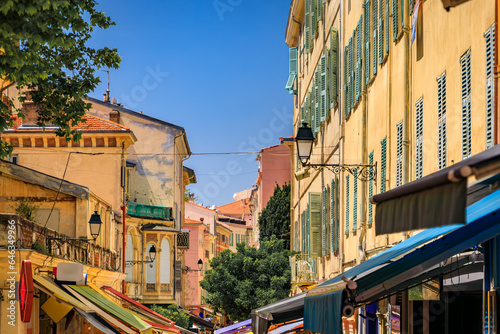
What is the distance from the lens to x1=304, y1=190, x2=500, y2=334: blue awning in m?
6.36

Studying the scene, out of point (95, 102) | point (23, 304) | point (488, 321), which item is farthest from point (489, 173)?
point (95, 102)

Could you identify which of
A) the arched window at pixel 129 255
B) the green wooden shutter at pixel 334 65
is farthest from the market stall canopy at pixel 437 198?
the arched window at pixel 129 255

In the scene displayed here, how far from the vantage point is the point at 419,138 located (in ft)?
38.0

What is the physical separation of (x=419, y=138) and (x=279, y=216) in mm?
39407

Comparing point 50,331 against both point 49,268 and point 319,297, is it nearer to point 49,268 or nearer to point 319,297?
point 49,268

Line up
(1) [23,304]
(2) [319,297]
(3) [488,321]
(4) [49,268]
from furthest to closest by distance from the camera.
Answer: (4) [49,268] < (1) [23,304] < (2) [319,297] < (3) [488,321]

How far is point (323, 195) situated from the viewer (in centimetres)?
2328

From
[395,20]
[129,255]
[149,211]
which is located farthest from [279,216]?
[395,20]

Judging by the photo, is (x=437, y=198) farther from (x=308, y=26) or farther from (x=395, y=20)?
(x=308, y=26)

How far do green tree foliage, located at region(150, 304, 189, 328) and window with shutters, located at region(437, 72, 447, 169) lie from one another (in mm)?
33315

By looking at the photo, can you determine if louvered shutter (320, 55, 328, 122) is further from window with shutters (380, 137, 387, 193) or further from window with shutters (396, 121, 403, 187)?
window with shutters (396, 121, 403, 187)

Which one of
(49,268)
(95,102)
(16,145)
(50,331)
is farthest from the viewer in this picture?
(95,102)

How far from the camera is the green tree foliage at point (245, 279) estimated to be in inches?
1464

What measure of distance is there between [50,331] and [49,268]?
147 inches
